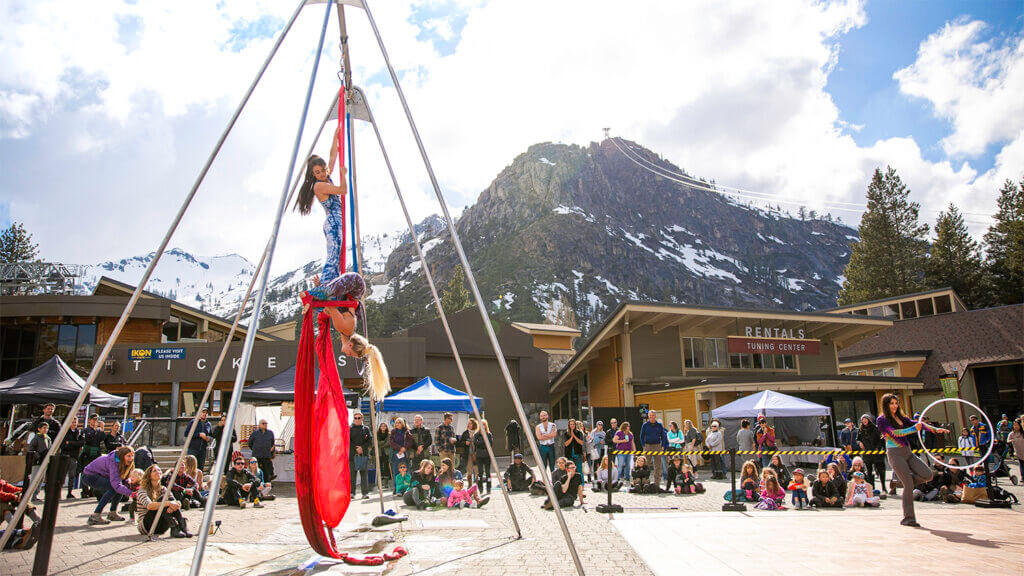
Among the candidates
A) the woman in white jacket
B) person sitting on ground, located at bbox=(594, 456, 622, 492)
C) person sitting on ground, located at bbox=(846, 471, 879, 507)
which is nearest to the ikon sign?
the woman in white jacket

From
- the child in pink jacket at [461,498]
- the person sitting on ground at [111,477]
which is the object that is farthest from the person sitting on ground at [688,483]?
the person sitting on ground at [111,477]

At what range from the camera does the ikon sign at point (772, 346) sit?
2358 cm

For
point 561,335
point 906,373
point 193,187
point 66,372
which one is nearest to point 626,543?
point 193,187

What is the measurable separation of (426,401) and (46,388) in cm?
Result: 821

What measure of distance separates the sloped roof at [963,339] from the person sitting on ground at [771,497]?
791 inches

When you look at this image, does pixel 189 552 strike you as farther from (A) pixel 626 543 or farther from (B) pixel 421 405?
(B) pixel 421 405

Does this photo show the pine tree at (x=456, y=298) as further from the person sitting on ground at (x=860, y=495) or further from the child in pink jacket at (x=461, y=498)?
the person sitting on ground at (x=860, y=495)

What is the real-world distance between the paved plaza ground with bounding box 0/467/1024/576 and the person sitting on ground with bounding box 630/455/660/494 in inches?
118

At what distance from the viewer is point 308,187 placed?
589cm

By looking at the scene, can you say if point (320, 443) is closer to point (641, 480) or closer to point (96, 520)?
point (96, 520)

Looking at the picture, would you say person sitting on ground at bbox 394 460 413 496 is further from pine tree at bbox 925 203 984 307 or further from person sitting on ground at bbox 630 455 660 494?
pine tree at bbox 925 203 984 307

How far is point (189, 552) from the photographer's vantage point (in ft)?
20.9

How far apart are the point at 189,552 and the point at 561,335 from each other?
31585 mm

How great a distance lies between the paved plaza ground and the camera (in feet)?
18.3
